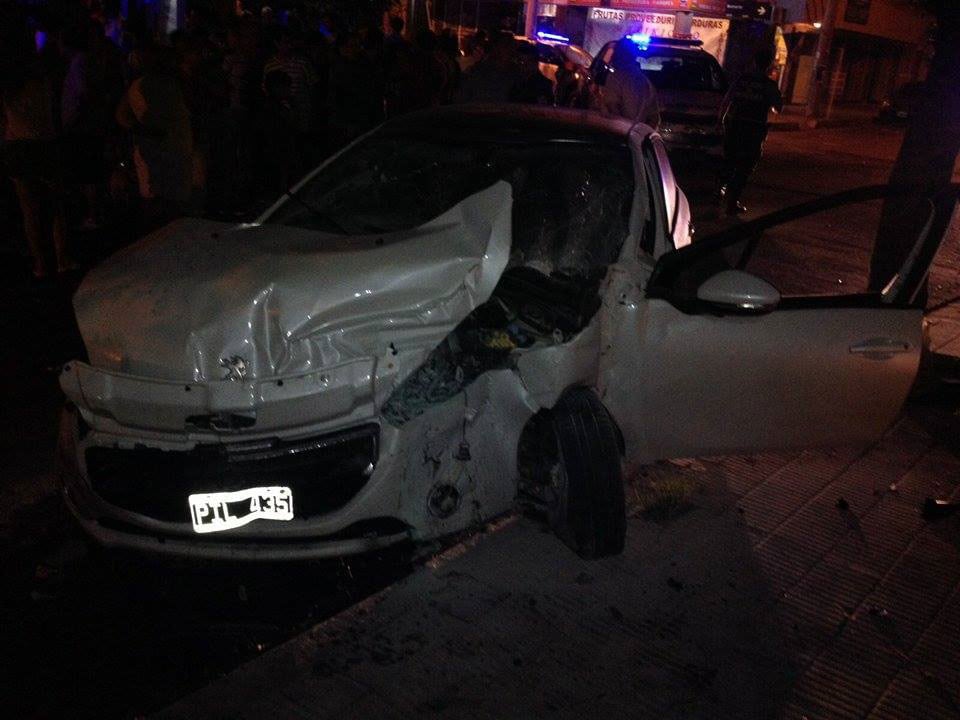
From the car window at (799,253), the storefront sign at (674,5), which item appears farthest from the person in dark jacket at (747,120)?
the storefront sign at (674,5)

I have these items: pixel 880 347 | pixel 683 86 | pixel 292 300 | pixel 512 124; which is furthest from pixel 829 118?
pixel 292 300

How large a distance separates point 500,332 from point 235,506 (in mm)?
1122

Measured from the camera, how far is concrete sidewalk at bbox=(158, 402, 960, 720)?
292 centimetres

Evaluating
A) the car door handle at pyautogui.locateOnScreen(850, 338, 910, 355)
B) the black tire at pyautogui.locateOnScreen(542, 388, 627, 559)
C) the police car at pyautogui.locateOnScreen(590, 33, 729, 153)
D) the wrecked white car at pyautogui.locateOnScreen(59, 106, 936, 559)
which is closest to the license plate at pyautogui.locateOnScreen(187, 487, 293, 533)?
the wrecked white car at pyautogui.locateOnScreen(59, 106, 936, 559)

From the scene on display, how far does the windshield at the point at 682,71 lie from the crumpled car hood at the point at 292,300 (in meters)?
12.7

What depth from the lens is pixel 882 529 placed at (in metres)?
4.16

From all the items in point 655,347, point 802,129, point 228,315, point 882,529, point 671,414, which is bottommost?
point 802,129

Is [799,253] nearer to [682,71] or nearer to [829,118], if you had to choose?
[682,71]

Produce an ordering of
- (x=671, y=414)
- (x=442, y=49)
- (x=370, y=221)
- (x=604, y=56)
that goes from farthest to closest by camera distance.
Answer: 1. (x=604, y=56)
2. (x=442, y=49)
3. (x=370, y=221)
4. (x=671, y=414)

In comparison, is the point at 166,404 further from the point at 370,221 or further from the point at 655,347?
the point at 655,347

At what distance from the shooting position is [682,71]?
1543cm

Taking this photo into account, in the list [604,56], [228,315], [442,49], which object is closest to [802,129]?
[604,56]

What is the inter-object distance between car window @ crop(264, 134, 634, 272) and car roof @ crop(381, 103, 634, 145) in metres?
0.06

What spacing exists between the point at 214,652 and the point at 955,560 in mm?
3092
